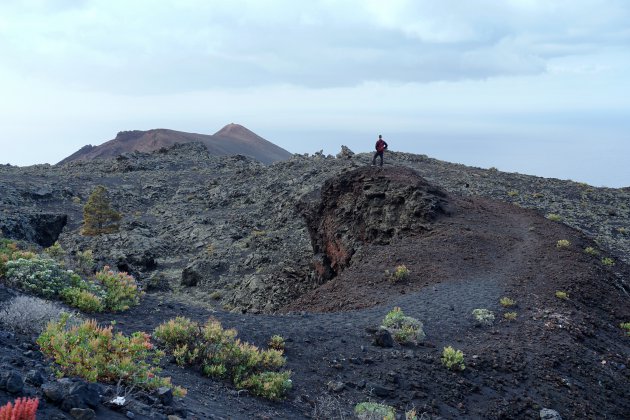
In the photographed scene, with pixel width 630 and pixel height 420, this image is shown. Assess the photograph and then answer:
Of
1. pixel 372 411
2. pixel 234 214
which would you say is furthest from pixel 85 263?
pixel 234 214

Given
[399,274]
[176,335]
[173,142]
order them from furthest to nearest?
[173,142] → [399,274] → [176,335]

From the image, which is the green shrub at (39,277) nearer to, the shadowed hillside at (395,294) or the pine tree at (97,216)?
the shadowed hillside at (395,294)

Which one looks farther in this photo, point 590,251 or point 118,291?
point 590,251

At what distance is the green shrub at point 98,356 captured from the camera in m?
5.43

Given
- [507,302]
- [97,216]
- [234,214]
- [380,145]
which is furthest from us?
[234,214]

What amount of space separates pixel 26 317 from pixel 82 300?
6.87 feet

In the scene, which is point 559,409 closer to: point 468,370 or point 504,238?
point 468,370

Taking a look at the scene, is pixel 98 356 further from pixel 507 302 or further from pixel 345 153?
pixel 345 153

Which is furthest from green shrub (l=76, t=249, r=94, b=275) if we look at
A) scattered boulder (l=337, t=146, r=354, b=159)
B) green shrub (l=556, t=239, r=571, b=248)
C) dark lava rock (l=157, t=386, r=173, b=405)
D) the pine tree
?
scattered boulder (l=337, t=146, r=354, b=159)

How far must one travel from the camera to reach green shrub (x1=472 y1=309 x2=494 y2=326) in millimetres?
11594

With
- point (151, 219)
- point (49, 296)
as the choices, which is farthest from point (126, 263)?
point (49, 296)

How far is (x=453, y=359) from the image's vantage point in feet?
→ 31.0

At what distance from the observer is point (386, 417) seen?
6.68 meters

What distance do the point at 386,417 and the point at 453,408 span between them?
2258 millimetres
